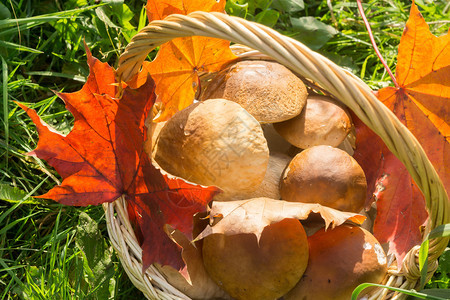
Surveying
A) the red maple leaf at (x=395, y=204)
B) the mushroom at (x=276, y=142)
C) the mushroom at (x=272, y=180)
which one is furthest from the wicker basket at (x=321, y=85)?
the mushroom at (x=276, y=142)

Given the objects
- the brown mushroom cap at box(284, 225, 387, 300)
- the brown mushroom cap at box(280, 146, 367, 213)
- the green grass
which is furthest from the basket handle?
the green grass

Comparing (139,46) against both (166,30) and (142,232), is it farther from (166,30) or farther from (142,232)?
(142,232)

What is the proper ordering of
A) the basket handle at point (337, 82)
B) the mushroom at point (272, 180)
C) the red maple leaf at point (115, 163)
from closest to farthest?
1. the basket handle at point (337, 82)
2. the red maple leaf at point (115, 163)
3. the mushroom at point (272, 180)

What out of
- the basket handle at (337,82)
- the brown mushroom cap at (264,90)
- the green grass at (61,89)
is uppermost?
the basket handle at (337,82)

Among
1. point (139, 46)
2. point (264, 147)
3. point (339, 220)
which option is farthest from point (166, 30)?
point (339, 220)

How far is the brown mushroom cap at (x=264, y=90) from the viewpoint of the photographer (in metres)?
1.80

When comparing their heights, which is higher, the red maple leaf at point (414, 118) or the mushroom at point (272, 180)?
the red maple leaf at point (414, 118)

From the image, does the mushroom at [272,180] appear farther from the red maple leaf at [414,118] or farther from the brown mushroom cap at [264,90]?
the red maple leaf at [414,118]

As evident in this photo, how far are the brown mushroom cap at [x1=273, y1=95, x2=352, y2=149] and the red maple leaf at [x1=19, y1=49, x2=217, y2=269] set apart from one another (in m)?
0.57

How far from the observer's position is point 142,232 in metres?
1.58

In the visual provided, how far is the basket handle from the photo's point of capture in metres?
1.33

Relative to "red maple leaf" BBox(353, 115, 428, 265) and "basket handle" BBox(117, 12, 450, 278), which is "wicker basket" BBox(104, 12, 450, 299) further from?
"red maple leaf" BBox(353, 115, 428, 265)

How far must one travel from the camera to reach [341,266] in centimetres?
154

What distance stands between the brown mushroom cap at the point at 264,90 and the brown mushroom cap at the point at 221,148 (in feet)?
0.45
